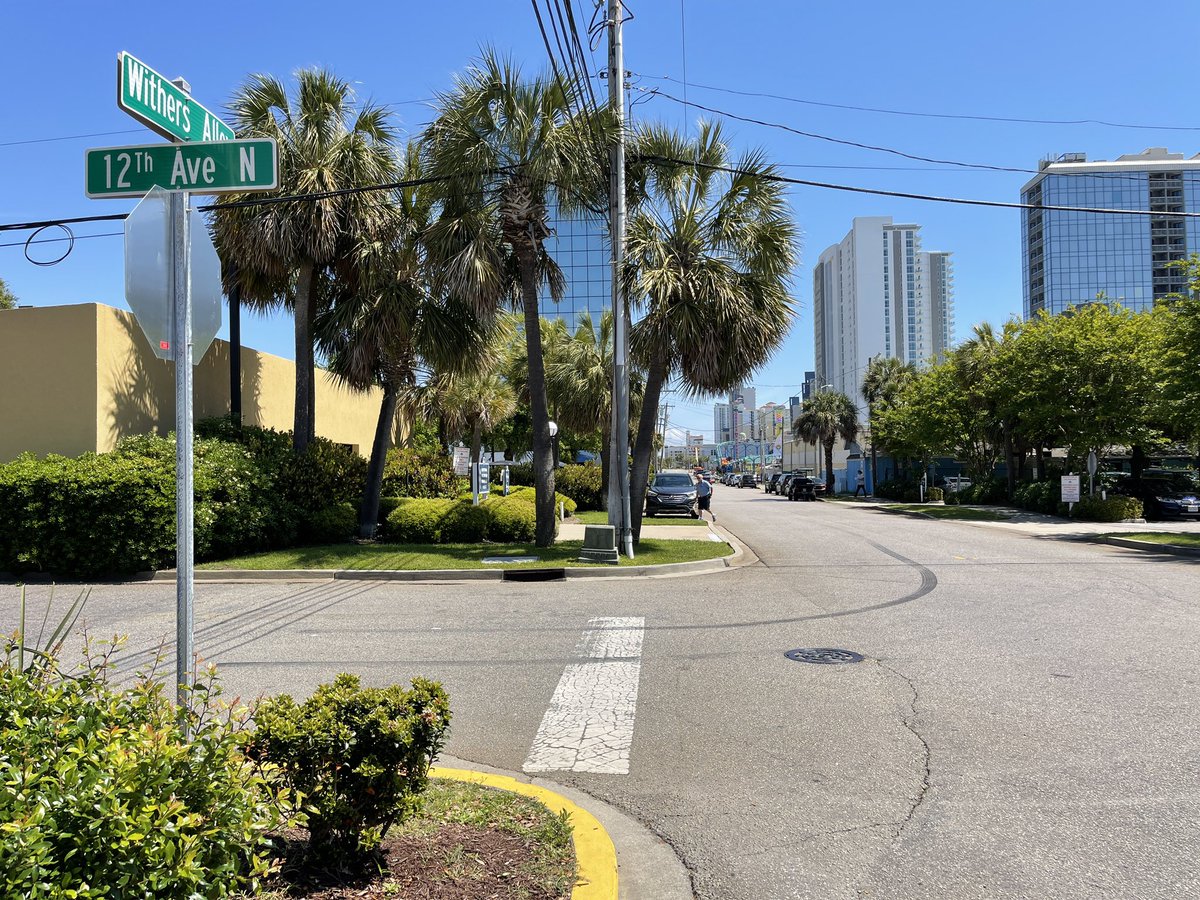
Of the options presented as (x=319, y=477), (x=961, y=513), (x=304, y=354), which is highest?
(x=304, y=354)

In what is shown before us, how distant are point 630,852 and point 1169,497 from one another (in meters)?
32.7

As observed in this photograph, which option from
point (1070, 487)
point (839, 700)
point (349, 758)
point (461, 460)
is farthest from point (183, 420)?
point (1070, 487)

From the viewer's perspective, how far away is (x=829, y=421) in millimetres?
63250

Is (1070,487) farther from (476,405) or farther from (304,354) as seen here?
(304,354)

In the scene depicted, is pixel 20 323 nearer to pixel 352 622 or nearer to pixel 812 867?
pixel 352 622

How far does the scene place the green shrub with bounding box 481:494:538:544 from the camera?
18062 millimetres

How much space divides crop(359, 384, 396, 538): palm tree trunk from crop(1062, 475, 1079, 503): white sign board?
23303 mm

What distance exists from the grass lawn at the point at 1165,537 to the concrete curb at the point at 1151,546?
0.11m

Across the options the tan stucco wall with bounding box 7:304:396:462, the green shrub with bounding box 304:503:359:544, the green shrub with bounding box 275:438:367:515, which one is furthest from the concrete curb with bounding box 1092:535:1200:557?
the tan stucco wall with bounding box 7:304:396:462

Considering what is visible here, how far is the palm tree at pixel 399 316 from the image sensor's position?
16.5 metres

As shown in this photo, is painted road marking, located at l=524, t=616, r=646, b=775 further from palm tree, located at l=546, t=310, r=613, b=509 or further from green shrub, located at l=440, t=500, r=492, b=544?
palm tree, located at l=546, t=310, r=613, b=509

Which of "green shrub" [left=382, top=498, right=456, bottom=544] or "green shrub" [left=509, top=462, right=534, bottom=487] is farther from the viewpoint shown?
"green shrub" [left=509, top=462, right=534, bottom=487]

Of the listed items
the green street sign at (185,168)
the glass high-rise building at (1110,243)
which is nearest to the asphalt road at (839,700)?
the green street sign at (185,168)

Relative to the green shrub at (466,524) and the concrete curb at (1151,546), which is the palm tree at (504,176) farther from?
the concrete curb at (1151,546)
